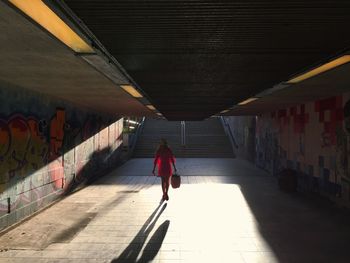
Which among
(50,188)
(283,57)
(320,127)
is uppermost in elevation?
(283,57)

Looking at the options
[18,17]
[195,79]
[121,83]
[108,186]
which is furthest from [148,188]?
[18,17]

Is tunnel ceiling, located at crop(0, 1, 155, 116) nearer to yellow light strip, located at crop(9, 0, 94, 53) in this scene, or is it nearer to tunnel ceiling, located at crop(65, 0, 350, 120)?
yellow light strip, located at crop(9, 0, 94, 53)

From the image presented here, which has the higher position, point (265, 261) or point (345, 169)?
point (345, 169)

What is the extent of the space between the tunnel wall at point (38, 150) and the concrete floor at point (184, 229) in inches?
21.0

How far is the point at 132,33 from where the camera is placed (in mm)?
3492

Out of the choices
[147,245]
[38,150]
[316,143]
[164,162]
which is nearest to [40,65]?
[147,245]

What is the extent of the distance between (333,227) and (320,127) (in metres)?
3.92

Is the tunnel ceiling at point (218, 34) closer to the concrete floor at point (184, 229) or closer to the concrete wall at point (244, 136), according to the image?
the concrete floor at point (184, 229)

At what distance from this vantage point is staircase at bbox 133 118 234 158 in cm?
2517

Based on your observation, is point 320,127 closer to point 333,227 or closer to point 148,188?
point 333,227

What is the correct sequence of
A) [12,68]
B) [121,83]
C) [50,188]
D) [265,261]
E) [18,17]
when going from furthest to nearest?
[50,188] < [121,83] < [12,68] < [265,261] < [18,17]

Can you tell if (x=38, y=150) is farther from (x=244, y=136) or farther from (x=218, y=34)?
(x=244, y=136)

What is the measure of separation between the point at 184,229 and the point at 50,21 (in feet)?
17.5

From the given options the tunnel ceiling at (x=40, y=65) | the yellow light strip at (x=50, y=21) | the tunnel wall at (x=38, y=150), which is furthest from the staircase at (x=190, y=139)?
the yellow light strip at (x=50, y=21)
